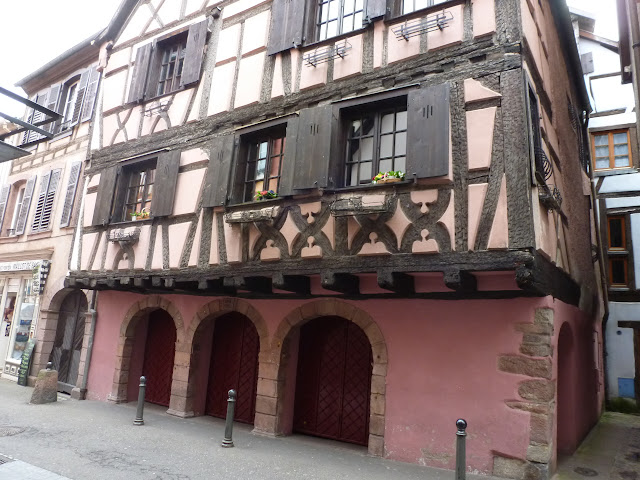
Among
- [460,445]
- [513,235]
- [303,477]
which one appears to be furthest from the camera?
[303,477]

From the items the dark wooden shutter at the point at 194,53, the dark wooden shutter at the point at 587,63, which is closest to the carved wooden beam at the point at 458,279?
the dark wooden shutter at the point at 194,53

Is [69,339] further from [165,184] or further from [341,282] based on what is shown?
[341,282]

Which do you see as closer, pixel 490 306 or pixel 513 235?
pixel 513 235

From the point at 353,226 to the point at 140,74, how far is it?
19.8 feet

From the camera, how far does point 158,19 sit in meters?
9.44

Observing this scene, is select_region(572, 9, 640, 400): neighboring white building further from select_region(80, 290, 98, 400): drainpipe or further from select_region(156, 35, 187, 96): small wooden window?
select_region(80, 290, 98, 400): drainpipe

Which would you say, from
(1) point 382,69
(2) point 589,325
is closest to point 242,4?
(1) point 382,69

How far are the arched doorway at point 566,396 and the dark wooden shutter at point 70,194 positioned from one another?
10222 millimetres

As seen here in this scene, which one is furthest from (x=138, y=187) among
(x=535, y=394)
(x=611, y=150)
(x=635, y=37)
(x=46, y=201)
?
(x=611, y=150)

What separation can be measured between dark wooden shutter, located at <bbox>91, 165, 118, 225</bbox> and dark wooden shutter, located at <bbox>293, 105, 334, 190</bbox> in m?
4.32

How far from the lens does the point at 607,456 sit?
21.2 ft

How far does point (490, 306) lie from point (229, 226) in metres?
3.71

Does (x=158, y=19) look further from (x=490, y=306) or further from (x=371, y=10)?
(x=490, y=306)

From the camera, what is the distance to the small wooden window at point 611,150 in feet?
40.4
